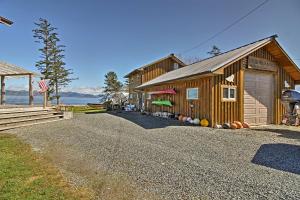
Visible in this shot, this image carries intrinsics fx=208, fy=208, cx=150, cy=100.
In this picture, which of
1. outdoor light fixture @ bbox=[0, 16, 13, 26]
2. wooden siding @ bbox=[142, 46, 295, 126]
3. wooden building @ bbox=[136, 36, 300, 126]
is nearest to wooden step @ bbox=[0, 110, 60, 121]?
outdoor light fixture @ bbox=[0, 16, 13, 26]

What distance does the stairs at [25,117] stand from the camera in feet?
34.9

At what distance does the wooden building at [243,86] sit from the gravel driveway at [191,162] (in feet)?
10.5

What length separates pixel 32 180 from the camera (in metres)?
3.97

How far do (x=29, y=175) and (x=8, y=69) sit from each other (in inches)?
554

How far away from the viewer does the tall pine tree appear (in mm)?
32500

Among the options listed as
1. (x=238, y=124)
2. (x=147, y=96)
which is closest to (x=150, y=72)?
(x=147, y=96)

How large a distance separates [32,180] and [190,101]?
1034 cm

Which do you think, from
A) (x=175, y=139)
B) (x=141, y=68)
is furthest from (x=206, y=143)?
(x=141, y=68)

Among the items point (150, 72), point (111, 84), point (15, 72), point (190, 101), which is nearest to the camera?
point (190, 101)

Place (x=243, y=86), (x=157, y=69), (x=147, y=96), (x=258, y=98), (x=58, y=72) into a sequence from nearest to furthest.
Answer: (x=243, y=86), (x=258, y=98), (x=147, y=96), (x=157, y=69), (x=58, y=72)

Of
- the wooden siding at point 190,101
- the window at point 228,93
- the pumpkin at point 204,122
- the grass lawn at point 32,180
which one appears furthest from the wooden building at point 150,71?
the grass lawn at point 32,180

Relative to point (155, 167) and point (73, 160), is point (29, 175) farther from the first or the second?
point (155, 167)

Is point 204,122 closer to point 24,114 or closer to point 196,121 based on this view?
point 196,121

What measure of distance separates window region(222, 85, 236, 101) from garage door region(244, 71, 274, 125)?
0.90 meters
